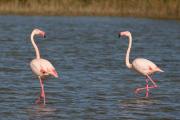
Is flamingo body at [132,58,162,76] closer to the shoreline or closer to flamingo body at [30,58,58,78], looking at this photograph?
flamingo body at [30,58,58,78]

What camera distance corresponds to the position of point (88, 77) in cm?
1673

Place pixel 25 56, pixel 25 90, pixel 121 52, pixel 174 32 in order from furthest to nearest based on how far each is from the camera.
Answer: pixel 174 32 → pixel 121 52 → pixel 25 56 → pixel 25 90

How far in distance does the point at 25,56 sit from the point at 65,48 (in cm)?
357

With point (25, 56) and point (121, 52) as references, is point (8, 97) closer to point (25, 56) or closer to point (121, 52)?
point (25, 56)

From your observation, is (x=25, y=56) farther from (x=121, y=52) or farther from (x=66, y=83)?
(x=66, y=83)

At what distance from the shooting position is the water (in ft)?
40.0

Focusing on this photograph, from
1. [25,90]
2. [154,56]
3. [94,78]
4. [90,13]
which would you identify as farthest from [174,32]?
[25,90]

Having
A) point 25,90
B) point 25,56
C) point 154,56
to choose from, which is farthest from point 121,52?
point 25,90

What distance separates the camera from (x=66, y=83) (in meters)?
15.6

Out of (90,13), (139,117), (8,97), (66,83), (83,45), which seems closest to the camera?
(139,117)

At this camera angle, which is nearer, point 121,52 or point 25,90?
point 25,90

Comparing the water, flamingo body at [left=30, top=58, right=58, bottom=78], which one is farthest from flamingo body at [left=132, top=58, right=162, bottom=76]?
flamingo body at [left=30, top=58, right=58, bottom=78]

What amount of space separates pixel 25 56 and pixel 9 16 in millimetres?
21447

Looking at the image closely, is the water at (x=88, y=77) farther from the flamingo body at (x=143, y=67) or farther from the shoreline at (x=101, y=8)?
the shoreline at (x=101, y=8)
